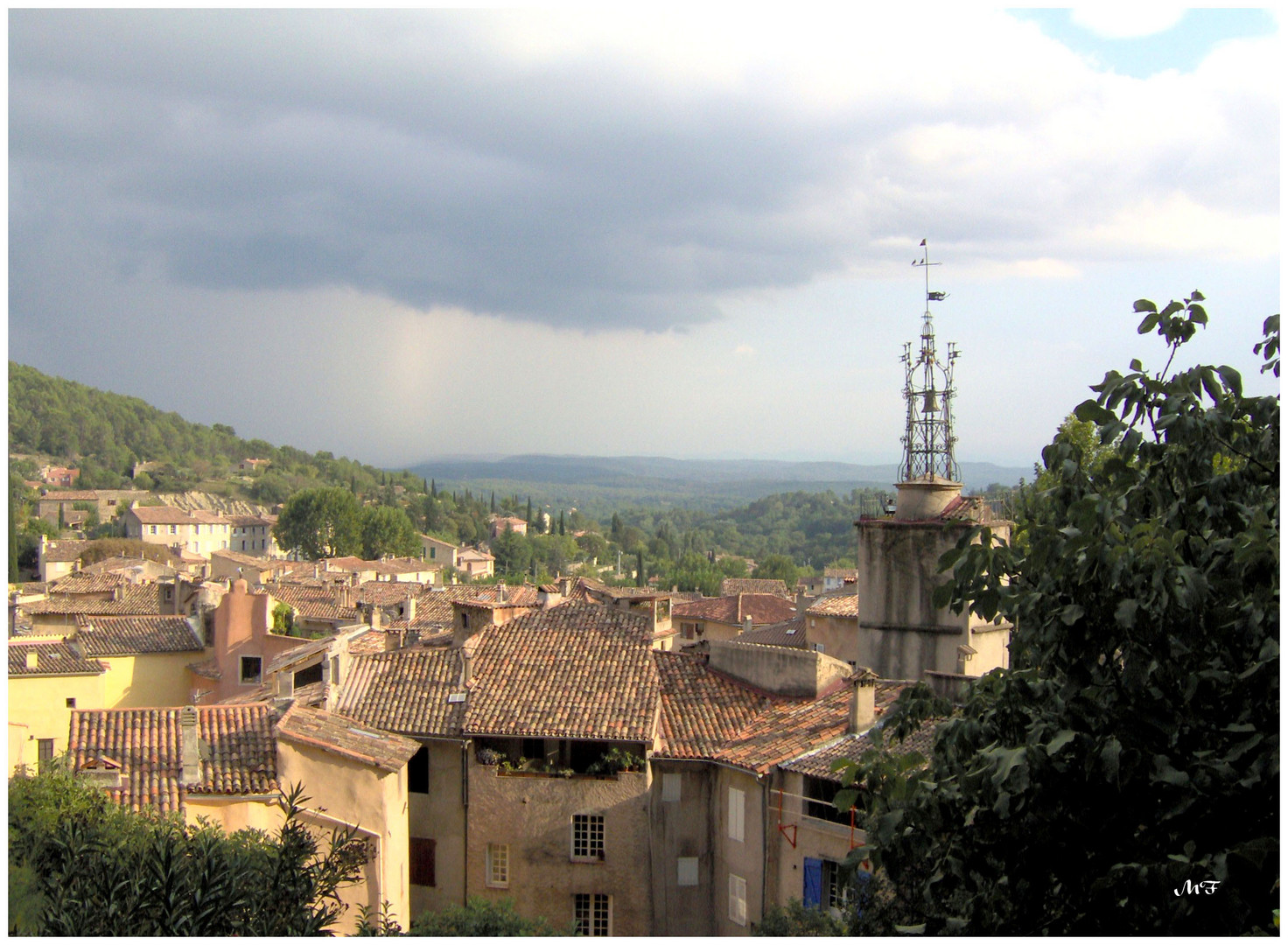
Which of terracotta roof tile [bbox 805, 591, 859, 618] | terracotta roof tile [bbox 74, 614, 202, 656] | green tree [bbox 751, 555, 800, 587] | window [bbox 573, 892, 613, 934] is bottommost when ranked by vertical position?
green tree [bbox 751, 555, 800, 587]

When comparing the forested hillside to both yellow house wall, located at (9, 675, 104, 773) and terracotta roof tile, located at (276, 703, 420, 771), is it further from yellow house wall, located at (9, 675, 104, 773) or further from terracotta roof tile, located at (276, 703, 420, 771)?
terracotta roof tile, located at (276, 703, 420, 771)

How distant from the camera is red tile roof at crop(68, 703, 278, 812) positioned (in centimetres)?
1227

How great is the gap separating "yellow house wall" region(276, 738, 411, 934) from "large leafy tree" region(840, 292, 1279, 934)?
27.7 ft

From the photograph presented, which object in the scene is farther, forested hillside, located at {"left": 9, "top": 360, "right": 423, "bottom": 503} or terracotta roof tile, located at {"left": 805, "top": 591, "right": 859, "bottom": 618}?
forested hillside, located at {"left": 9, "top": 360, "right": 423, "bottom": 503}

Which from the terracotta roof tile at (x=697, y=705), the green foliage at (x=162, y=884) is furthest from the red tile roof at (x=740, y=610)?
the green foliage at (x=162, y=884)

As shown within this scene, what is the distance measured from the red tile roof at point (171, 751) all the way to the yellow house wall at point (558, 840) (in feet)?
12.2

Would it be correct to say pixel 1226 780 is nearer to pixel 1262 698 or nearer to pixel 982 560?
pixel 1262 698

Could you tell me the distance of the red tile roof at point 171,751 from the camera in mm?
12273

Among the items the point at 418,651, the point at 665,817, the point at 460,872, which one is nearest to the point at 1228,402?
the point at 665,817

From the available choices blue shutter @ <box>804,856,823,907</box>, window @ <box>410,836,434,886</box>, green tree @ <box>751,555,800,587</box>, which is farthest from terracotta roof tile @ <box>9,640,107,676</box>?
green tree @ <box>751,555,800,587</box>

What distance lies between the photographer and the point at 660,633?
42.0 metres

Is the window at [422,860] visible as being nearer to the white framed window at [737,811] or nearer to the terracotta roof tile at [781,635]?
the white framed window at [737,811]

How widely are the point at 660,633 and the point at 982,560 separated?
3722cm

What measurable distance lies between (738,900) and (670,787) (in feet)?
5.95
